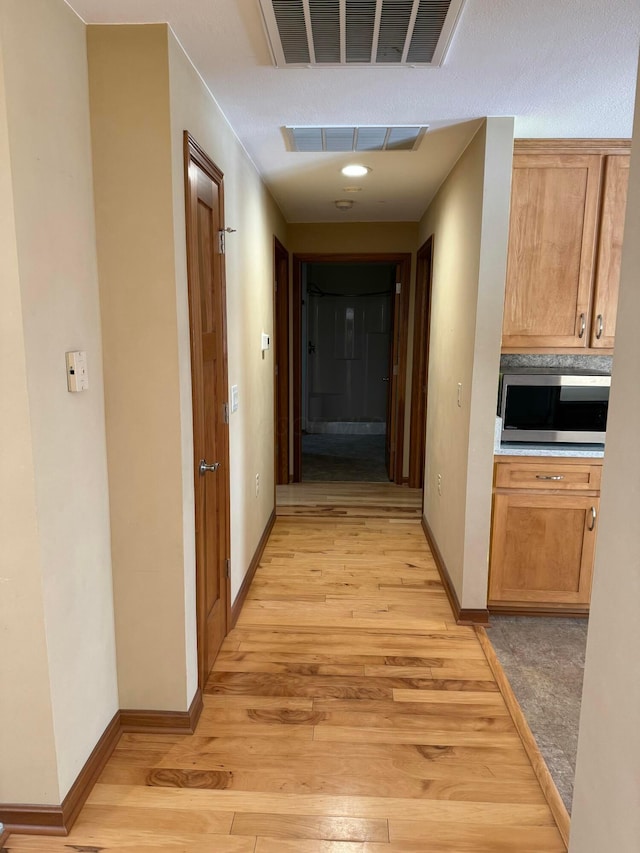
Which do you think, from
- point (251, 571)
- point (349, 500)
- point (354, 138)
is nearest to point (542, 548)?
point (251, 571)

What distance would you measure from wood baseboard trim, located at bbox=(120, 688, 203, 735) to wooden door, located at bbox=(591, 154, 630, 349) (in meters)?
2.53

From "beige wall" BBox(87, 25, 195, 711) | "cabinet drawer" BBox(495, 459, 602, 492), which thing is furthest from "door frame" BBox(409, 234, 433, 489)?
"beige wall" BBox(87, 25, 195, 711)

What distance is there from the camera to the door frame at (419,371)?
4.76 metres

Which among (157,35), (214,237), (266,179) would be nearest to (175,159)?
(157,35)

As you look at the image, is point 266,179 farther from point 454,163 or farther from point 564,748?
point 564,748

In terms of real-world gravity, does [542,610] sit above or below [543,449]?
below

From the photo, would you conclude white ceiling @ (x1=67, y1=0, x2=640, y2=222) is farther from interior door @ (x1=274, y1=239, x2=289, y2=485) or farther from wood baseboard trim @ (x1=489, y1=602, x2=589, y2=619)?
wood baseboard trim @ (x1=489, y1=602, x2=589, y2=619)

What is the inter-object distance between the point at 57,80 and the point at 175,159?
0.38 meters

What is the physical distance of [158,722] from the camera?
2.08m

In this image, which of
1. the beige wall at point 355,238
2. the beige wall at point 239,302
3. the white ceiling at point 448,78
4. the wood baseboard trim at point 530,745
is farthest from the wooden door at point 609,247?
the beige wall at point 355,238

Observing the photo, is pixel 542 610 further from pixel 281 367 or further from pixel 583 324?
pixel 281 367

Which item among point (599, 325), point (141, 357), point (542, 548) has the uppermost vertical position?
point (599, 325)

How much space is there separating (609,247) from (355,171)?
1484 mm

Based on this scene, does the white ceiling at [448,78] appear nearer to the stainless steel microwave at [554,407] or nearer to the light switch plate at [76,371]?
the light switch plate at [76,371]
